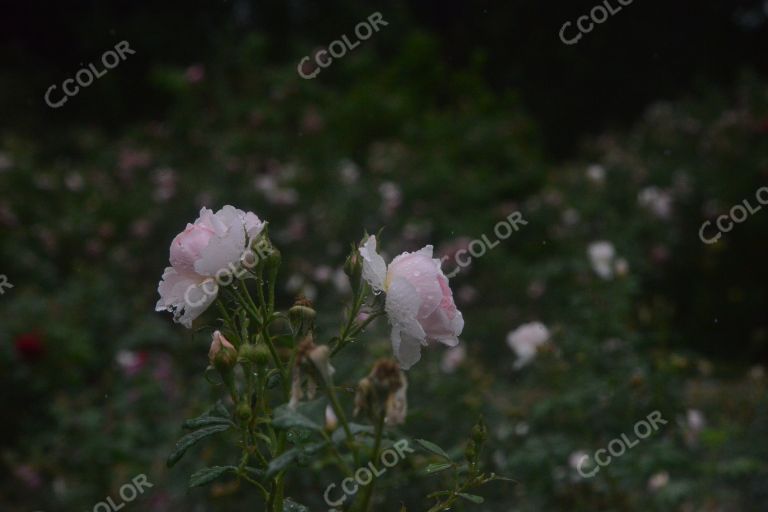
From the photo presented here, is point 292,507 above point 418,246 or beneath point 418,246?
beneath

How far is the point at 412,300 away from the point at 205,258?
24 cm

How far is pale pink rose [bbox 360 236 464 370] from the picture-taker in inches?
40.2

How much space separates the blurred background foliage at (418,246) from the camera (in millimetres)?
2475

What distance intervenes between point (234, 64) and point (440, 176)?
2.46 m

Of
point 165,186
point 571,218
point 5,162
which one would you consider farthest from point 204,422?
point 5,162

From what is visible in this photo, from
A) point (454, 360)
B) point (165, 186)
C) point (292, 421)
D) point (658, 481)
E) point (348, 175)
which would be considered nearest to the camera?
point (292, 421)

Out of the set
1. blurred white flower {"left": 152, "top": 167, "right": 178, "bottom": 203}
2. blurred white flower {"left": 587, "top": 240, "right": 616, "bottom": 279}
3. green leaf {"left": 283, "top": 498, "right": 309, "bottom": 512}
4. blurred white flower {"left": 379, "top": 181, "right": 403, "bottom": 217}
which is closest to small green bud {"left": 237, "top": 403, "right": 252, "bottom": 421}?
green leaf {"left": 283, "top": 498, "right": 309, "bottom": 512}

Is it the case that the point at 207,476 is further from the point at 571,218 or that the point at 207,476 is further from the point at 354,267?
the point at 571,218

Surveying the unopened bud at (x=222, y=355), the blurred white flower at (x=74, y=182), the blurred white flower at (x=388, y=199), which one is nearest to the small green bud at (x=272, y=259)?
the unopened bud at (x=222, y=355)

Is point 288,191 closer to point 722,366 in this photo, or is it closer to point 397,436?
point 722,366

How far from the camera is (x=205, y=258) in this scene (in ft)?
3.34

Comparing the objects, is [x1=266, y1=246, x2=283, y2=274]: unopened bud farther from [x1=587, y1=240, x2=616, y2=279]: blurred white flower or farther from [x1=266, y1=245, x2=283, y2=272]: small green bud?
[x1=587, y1=240, x2=616, y2=279]: blurred white flower

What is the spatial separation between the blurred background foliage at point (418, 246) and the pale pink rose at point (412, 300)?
693mm

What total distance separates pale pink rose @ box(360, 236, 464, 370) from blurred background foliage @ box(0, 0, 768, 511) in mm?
693
